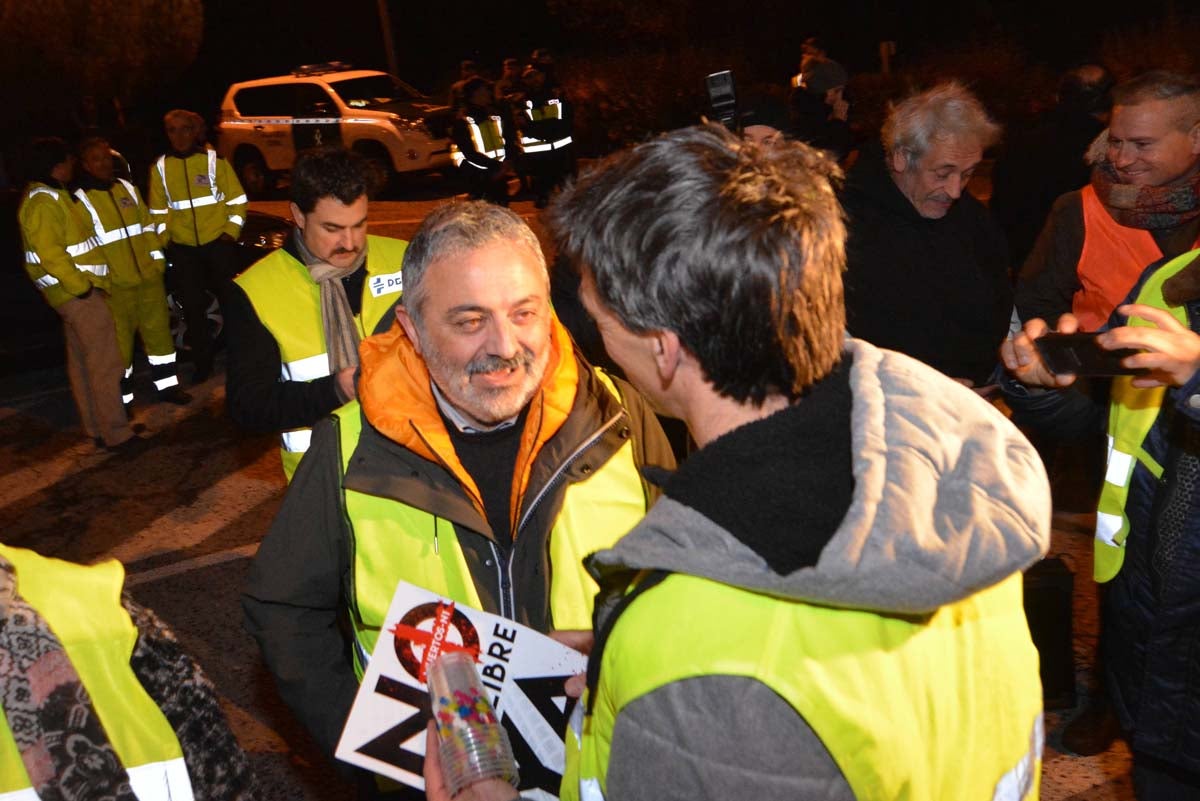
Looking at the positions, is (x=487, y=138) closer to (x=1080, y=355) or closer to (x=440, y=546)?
(x=440, y=546)

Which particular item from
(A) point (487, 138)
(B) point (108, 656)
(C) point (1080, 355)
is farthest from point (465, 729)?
(A) point (487, 138)

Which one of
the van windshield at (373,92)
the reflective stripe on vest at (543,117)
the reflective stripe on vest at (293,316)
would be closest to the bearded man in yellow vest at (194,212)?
the reflective stripe on vest at (293,316)

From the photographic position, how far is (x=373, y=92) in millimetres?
19609

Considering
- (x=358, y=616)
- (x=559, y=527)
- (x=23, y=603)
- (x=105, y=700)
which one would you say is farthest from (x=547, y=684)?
(x=23, y=603)

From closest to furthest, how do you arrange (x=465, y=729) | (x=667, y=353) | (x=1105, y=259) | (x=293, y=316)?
1. (x=667, y=353)
2. (x=465, y=729)
3. (x=293, y=316)
4. (x=1105, y=259)

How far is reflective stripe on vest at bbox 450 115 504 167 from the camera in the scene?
11438 mm

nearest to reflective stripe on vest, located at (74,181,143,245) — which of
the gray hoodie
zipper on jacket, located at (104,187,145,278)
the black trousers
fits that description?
zipper on jacket, located at (104,187,145,278)

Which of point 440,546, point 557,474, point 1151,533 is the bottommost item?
point 1151,533

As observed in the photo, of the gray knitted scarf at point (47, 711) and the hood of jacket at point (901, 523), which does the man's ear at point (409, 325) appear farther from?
the hood of jacket at point (901, 523)

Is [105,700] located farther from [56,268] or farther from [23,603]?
[56,268]

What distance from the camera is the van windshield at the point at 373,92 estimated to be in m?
19.3

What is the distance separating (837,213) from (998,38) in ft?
65.9

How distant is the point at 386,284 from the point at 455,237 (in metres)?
1.40

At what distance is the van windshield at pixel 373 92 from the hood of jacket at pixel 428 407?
57.9 feet
